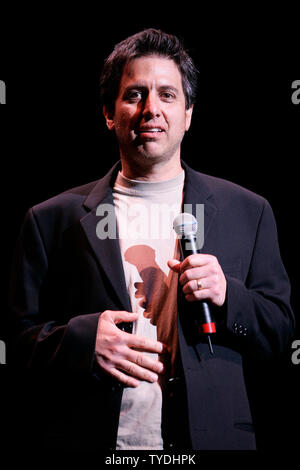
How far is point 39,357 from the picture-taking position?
1507mm

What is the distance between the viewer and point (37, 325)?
160 cm

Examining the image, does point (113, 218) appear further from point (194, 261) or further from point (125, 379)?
point (125, 379)

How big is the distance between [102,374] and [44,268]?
49 cm

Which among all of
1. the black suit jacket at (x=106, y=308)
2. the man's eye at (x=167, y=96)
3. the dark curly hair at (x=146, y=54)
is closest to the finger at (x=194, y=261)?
the black suit jacket at (x=106, y=308)

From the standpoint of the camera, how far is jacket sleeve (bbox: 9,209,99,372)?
143 cm

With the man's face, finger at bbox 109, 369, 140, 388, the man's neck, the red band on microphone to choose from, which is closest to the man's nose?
the man's face

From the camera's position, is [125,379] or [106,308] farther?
[106,308]

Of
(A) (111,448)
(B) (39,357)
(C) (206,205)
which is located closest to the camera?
(A) (111,448)

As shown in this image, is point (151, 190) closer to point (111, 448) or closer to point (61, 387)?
point (61, 387)

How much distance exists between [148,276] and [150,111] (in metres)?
0.64

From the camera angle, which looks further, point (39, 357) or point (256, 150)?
point (256, 150)

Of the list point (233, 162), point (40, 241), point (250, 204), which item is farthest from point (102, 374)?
point (233, 162)

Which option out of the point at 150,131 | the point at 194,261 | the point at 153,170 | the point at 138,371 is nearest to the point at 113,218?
the point at 153,170

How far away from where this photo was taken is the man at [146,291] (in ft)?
4.58
